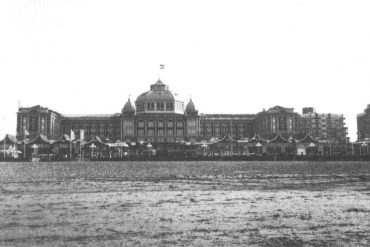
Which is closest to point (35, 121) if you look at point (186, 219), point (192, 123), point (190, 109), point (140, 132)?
point (140, 132)

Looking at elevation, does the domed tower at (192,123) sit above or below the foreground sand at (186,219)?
above

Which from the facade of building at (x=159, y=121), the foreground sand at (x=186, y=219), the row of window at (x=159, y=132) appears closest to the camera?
the foreground sand at (x=186, y=219)

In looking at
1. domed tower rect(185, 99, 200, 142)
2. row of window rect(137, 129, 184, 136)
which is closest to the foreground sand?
domed tower rect(185, 99, 200, 142)

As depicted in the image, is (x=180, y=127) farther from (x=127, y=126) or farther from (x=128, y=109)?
(x=128, y=109)

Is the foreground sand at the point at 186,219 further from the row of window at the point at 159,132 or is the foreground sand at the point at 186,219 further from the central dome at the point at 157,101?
the central dome at the point at 157,101

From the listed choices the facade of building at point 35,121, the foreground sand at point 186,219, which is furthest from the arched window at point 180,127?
the foreground sand at point 186,219

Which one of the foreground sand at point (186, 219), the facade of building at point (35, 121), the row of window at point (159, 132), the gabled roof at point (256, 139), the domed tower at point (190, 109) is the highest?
the domed tower at point (190, 109)

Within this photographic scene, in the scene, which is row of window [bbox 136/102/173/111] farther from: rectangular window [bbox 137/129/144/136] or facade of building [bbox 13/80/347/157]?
rectangular window [bbox 137/129/144/136]

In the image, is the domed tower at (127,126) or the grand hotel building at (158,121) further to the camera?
the domed tower at (127,126)
